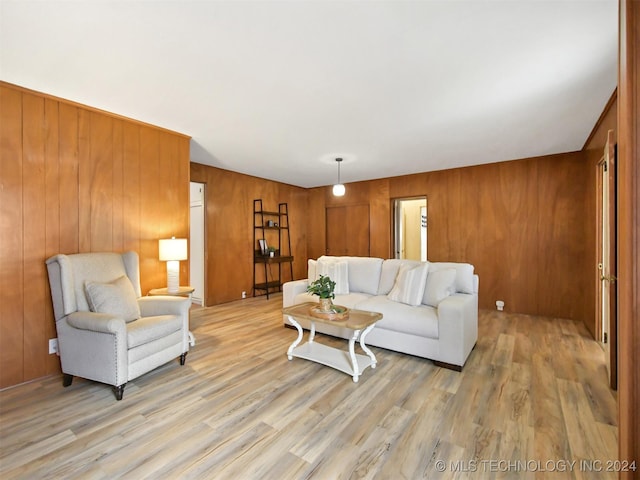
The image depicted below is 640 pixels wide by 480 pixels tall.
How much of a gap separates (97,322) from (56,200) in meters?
1.30

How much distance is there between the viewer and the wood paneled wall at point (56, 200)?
2350 millimetres

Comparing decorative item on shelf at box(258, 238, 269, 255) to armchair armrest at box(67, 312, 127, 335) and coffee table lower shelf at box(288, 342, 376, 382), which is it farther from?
armchair armrest at box(67, 312, 127, 335)

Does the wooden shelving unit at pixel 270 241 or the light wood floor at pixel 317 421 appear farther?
the wooden shelving unit at pixel 270 241

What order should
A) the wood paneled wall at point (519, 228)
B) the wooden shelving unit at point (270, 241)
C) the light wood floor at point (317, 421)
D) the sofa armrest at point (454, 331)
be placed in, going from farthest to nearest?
1. the wooden shelving unit at point (270, 241)
2. the wood paneled wall at point (519, 228)
3. the sofa armrest at point (454, 331)
4. the light wood floor at point (317, 421)

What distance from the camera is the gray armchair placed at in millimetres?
2152

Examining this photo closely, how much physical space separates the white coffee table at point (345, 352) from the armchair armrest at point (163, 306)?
0.96m

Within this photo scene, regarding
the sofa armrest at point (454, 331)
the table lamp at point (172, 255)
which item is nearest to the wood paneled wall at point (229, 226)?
the table lamp at point (172, 255)

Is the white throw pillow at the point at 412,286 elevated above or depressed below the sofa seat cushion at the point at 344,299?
above

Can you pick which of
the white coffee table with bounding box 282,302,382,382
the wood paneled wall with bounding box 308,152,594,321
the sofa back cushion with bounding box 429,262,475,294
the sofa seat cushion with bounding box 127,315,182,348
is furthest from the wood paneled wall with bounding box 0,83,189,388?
the wood paneled wall with bounding box 308,152,594,321

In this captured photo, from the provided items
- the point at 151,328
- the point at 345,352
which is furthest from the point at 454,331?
the point at 151,328

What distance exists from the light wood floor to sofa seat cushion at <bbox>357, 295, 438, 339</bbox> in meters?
0.30

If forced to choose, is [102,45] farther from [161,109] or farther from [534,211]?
[534,211]

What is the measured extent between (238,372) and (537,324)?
13.3ft

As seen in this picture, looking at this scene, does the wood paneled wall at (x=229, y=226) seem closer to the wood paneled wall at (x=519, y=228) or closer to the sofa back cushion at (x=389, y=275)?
the sofa back cushion at (x=389, y=275)
